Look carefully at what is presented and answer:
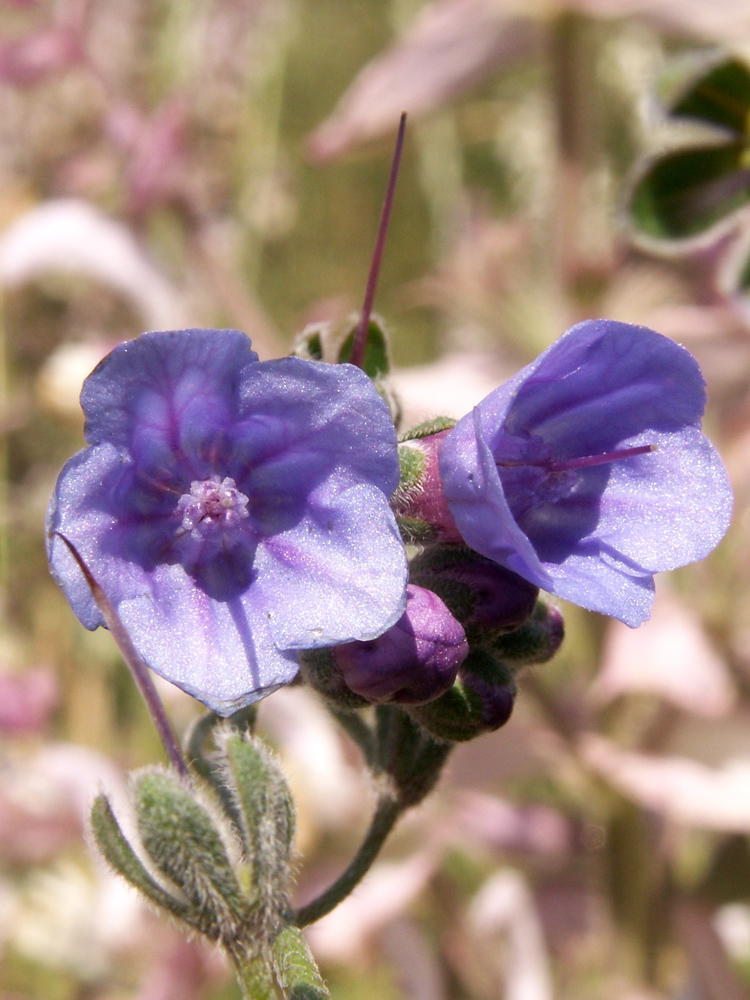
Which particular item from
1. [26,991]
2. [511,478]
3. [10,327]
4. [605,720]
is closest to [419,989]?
[605,720]

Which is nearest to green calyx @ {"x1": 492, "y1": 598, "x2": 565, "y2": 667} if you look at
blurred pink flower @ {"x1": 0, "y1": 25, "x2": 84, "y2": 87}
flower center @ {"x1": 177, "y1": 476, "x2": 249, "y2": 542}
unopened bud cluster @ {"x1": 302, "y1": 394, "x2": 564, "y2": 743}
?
unopened bud cluster @ {"x1": 302, "y1": 394, "x2": 564, "y2": 743}

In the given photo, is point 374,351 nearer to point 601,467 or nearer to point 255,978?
point 601,467

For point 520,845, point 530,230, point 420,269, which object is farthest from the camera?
point 420,269

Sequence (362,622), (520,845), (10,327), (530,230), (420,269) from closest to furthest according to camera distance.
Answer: (362,622) < (520,845) < (530,230) < (10,327) < (420,269)

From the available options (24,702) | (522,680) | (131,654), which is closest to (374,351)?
(131,654)

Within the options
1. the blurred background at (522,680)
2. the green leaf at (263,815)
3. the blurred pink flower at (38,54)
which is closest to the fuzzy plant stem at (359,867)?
the green leaf at (263,815)

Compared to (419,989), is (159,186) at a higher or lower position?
higher

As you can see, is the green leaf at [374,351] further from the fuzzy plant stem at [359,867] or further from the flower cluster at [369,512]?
the fuzzy plant stem at [359,867]

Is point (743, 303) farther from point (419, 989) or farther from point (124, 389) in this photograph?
point (419, 989)
